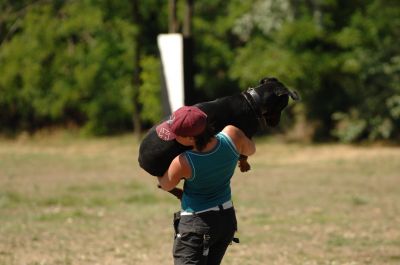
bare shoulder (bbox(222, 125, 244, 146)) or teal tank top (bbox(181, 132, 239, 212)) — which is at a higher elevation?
bare shoulder (bbox(222, 125, 244, 146))

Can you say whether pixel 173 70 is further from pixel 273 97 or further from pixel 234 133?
pixel 234 133

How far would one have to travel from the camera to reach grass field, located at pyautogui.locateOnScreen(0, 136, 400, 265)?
30.1ft

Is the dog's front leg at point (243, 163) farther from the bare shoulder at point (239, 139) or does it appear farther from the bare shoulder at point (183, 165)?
the bare shoulder at point (183, 165)

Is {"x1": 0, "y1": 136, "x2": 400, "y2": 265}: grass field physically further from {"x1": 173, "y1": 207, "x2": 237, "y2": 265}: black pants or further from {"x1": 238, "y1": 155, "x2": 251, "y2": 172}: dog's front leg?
{"x1": 173, "y1": 207, "x2": 237, "y2": 265}: black pants

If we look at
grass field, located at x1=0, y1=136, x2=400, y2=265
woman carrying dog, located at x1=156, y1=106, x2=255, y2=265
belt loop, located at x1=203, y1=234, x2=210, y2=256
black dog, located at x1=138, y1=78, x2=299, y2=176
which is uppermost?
black dog, located at x1=138, y1=78, x2=299, y2=176

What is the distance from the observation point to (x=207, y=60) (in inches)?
1128

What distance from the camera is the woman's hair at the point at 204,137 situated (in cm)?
479

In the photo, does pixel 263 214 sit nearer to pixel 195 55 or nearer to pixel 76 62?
pixel 195 55

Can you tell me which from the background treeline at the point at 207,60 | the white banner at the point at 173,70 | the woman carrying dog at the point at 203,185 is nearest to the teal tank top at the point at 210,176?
the woman carrying dog at the point at 203,185

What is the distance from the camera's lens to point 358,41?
2522cm

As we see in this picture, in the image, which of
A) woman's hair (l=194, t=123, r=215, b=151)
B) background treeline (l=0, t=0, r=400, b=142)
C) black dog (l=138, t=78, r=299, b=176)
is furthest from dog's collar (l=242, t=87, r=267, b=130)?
background treeline (l=0, t=0, r=400, b=142)

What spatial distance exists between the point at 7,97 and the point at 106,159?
944 cm

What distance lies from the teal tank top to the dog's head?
40cm

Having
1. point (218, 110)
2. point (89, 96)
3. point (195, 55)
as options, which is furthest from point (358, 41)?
point (218, 110)
